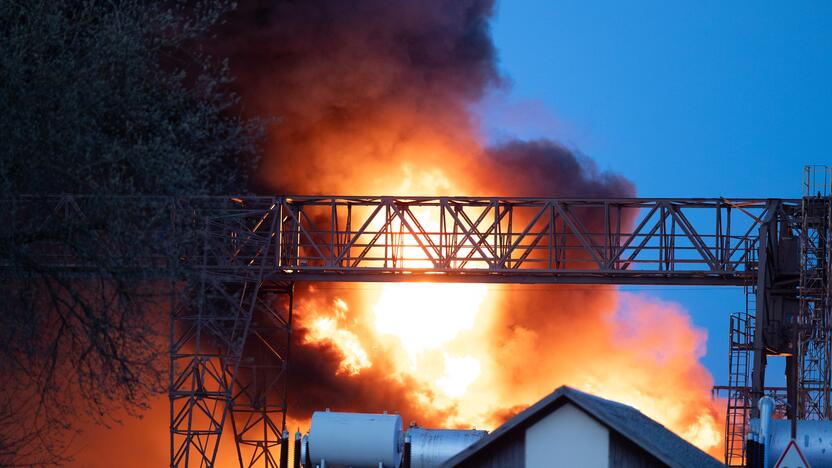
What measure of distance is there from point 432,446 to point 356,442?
7.39 feet

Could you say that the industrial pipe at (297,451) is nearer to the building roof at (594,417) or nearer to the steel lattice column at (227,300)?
the steel lattice column at (227,300)

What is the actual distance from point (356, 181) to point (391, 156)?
2.10 m

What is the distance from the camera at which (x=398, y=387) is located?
5553 centimetres

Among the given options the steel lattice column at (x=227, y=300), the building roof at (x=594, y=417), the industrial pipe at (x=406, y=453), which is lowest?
the building roof at (x=594, y=417)

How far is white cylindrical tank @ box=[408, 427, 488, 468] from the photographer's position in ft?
113

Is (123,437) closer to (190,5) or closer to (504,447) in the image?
(190,5)

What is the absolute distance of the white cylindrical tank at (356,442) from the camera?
34.1 metres

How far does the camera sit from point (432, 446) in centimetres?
3459

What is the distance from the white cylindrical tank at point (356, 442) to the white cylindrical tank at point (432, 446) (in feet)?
1.76

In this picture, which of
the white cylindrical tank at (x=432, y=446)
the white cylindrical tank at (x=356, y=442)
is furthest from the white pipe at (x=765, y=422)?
the white cylindrical tank at (x=356, y=442)

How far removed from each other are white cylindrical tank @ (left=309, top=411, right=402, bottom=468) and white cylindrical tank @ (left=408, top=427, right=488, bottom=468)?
1.76ft

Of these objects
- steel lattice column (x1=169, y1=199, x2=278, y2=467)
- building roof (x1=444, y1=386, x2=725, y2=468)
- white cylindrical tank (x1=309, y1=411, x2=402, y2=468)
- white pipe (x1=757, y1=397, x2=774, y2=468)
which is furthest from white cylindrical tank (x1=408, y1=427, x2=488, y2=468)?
building roof (x1=444, y1=386, x2=725, y2=468)

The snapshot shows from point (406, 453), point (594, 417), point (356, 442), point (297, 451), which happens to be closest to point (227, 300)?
point (297, 451)

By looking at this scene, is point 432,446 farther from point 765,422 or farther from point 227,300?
point 227,300
